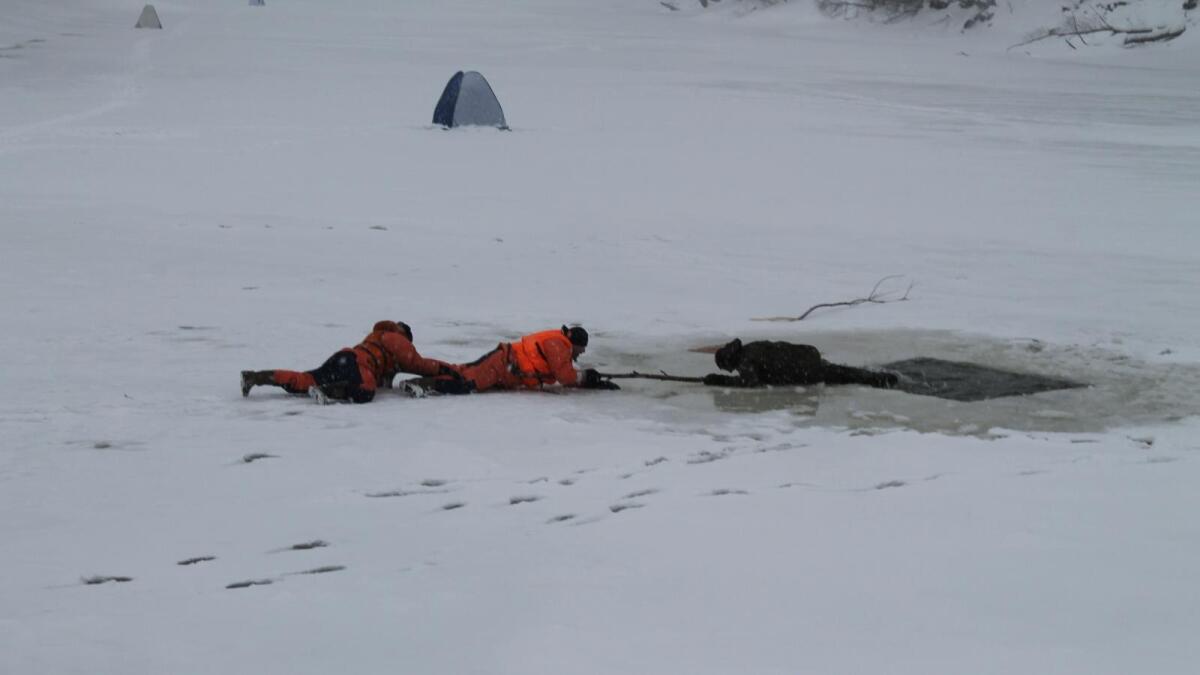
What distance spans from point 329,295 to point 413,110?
14546 millimetres

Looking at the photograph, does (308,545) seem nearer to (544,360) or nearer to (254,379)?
(254,379)

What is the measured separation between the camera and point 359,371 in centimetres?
788

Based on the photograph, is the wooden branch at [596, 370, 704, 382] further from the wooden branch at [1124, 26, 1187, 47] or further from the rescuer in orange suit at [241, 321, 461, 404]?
the wooden branch at [1124, 26, 1187, 47]

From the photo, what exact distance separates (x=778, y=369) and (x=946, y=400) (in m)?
0.95

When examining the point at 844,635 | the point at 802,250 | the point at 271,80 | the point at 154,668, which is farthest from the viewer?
the point at 271,80

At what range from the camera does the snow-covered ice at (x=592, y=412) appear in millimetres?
4645

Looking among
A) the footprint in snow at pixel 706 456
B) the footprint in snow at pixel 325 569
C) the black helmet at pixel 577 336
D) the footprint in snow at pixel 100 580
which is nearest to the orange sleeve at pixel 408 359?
the black helmet at pixel 577 336

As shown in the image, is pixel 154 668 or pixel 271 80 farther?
pixel 271 80

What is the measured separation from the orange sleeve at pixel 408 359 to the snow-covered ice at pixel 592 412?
200 millimetres

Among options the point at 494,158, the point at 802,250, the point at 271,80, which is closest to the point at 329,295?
the point at 802,250

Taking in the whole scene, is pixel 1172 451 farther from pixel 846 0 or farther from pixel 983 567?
pixel 846 0

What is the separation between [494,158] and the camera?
19188mm

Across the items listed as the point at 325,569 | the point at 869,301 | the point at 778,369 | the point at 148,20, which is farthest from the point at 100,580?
the point at 148,20

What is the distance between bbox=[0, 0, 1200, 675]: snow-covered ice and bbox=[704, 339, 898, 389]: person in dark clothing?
14 centimetres
